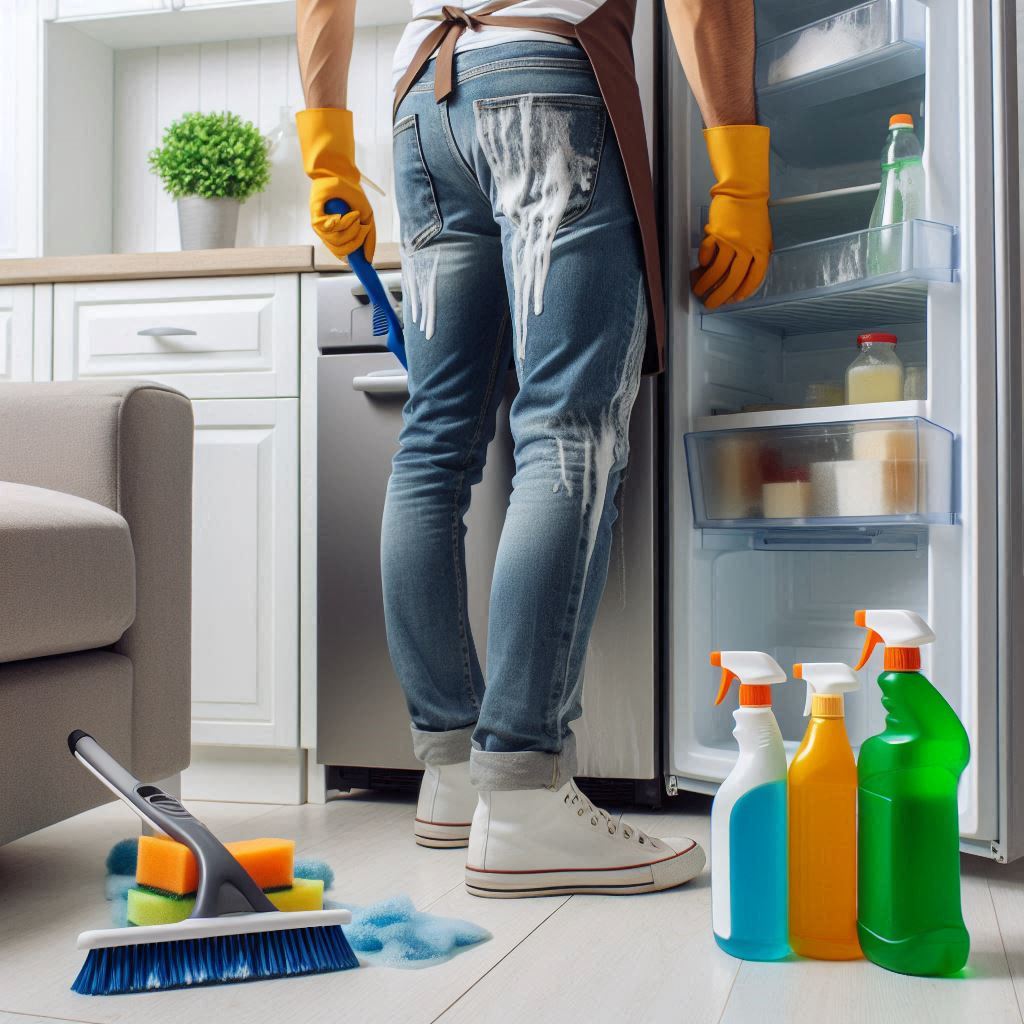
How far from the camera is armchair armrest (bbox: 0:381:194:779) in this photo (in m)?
1.26

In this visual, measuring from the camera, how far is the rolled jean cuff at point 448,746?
1.36m

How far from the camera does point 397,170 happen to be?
4.39ft

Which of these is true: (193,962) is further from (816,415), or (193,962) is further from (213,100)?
(213,100)

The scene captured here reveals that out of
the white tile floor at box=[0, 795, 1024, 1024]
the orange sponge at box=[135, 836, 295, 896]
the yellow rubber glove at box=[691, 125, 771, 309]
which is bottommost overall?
the white tile floor at box=[0, 795, 1024, 1024]

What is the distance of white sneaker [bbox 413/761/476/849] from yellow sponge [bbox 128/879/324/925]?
42 centimetres

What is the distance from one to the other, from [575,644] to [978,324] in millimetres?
583

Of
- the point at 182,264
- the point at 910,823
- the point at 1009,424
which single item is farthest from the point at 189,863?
the point at 182,264

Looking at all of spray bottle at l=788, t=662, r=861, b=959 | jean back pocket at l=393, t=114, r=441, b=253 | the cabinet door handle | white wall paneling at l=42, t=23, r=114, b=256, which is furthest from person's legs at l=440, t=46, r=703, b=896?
white wall paneling at l=42, t=23, r=114, b=256

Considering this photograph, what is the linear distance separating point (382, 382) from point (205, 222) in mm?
943

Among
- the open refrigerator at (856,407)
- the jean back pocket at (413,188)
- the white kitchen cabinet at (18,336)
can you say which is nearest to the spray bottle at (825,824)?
the open refrigerator at (856,407)

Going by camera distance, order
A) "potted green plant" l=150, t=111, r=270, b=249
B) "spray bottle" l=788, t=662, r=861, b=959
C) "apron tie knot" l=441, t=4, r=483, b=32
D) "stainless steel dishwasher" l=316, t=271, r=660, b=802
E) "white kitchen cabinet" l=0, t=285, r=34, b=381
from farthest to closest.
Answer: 1. "potted green plant" l=150, t=111, r=270, b=249
2. "white kitchen cabinet" l=0, t=285, r=34, b=381
3. "stainless steel dishwasher" l=316, t=271, r=660, b=802
4. "apron tie knot" l=441, t=4, r=483, b=32
5. "spray bottle" l=788, t=662, r=861, b=959

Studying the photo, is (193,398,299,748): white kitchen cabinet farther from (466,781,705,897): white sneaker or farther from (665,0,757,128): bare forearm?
(665,0,757,128): bare forearm

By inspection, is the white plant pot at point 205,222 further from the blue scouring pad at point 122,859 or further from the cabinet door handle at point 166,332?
the blue scouring pad at point 122,859

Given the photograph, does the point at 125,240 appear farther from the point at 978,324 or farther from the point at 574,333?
the point at 978,324
